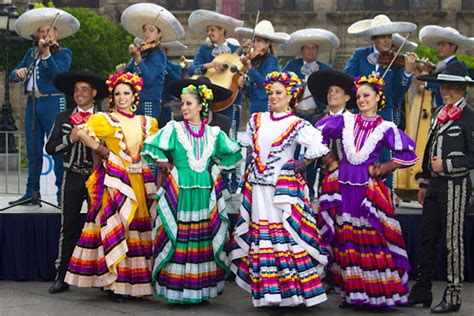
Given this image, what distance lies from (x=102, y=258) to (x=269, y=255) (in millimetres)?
1411

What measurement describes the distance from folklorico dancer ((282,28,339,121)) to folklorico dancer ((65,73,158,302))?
2.53 m

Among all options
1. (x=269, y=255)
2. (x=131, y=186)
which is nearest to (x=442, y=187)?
(x=269, y=255)

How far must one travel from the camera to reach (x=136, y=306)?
8.45 meters

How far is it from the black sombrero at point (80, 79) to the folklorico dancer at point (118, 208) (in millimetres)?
318

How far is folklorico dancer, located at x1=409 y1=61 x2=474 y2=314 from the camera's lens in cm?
826

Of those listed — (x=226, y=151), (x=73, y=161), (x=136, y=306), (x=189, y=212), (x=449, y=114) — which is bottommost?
(x=136, y=306)

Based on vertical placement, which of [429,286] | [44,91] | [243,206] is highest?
[44,91]

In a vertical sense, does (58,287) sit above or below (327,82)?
below

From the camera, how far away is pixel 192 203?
8305 millimetres

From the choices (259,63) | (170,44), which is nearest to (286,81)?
(259,63)

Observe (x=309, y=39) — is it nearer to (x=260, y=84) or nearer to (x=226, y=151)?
(x=260, y=84)

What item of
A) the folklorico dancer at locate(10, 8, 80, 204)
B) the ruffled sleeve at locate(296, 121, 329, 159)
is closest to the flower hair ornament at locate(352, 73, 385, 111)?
Answer: the ruffled sleeve at locate(296, 121, 329, 159)

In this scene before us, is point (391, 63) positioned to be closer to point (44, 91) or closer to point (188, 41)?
point (44, 91)

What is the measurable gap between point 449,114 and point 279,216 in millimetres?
1555
